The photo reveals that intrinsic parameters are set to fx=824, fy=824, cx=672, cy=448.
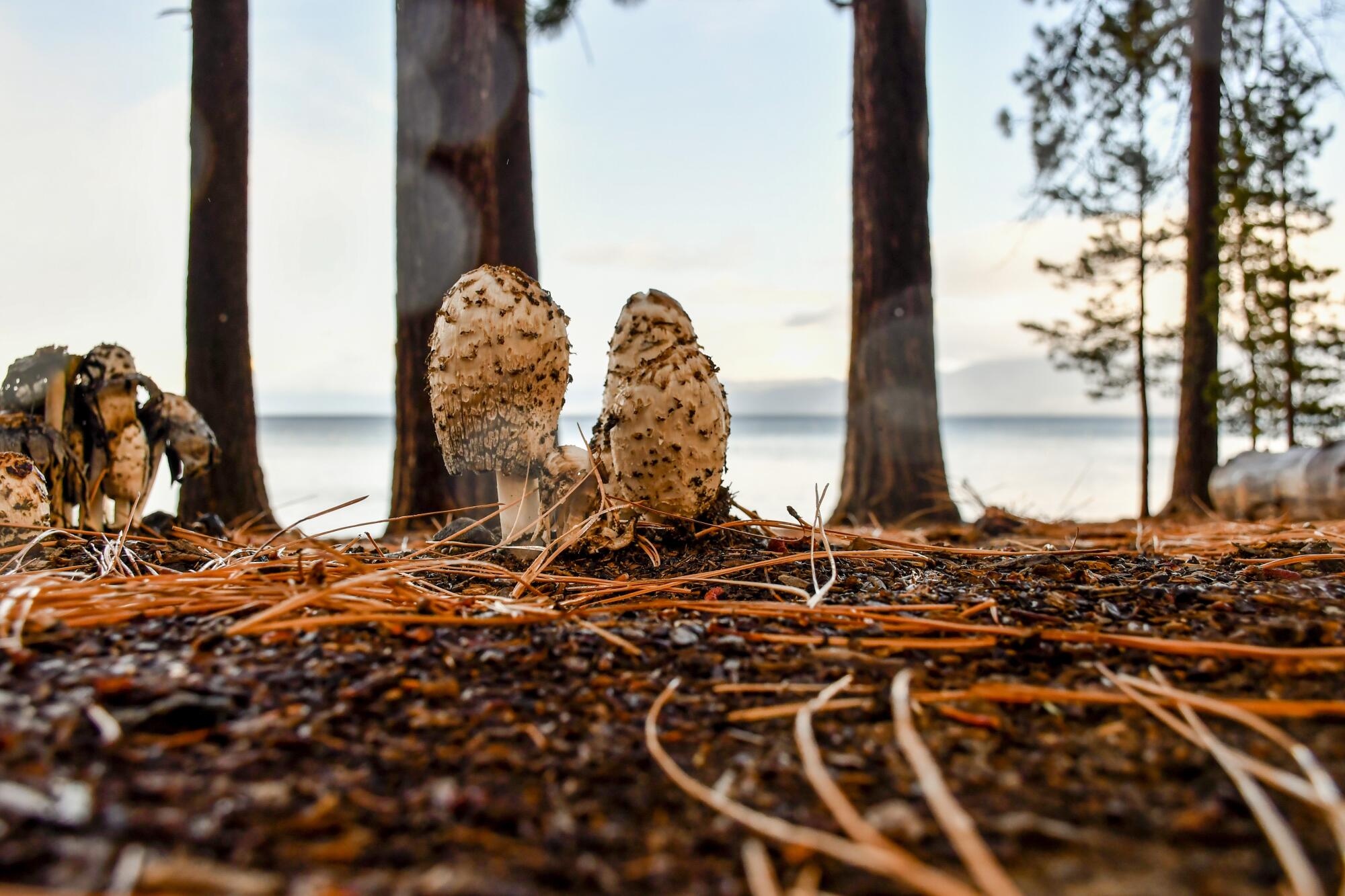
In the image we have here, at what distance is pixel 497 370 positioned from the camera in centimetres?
237

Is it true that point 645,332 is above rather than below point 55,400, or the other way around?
above

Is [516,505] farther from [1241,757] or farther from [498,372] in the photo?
[1241,757]

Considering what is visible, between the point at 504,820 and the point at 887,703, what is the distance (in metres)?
0.61

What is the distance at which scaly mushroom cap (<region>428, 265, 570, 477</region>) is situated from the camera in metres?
2.35

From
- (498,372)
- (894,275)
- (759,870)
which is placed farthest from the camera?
(894,275)

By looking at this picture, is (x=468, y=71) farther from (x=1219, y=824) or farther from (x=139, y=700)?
(x=1219, y=824)

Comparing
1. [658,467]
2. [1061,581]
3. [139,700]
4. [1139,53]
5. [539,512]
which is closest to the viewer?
[139,700]

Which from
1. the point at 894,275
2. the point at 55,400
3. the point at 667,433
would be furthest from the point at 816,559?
the point at 894,275

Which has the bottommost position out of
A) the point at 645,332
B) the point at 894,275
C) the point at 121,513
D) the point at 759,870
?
the point at 759,870

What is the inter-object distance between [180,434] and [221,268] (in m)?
2.41

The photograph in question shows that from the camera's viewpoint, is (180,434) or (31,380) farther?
(180,434)

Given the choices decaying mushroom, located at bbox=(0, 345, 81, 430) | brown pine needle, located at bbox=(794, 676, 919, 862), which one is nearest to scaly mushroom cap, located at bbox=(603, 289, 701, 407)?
brown pine needle, located at bbox=(794, 676, 919, 862)

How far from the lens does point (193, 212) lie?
17.2 ft

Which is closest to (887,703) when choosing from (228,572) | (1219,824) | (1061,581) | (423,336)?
(1219,824)
